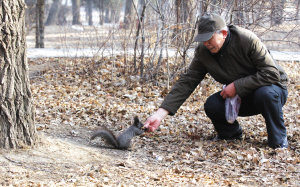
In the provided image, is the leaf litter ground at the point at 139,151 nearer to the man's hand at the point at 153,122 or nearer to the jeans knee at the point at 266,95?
the man's hand at the point at 153,122

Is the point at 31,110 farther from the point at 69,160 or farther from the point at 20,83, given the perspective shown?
the point at 69,160

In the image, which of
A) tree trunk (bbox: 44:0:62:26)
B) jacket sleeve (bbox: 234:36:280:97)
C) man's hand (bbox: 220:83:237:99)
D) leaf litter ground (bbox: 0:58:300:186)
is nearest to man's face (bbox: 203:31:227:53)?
jacket sleeve (bbox: 234:36:280:97)

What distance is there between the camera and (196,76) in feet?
13.3

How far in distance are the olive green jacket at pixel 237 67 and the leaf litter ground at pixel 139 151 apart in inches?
28.1

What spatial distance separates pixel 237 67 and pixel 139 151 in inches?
64.6

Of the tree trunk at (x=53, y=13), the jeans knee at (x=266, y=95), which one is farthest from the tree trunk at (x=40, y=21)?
the tree trunk at (x=53, y=13)

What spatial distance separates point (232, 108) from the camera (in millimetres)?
3873

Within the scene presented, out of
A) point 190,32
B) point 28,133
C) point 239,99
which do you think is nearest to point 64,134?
point 28,133

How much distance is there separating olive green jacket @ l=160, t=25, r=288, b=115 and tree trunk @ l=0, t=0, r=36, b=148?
1651 mm

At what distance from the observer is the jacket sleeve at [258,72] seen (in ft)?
11.7

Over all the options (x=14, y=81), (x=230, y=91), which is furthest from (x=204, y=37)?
(x=14, y=81)

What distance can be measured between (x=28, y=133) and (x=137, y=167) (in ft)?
4.17

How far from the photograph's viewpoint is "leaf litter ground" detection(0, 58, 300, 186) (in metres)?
2.94

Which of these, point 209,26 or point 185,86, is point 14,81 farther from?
point 209,26
